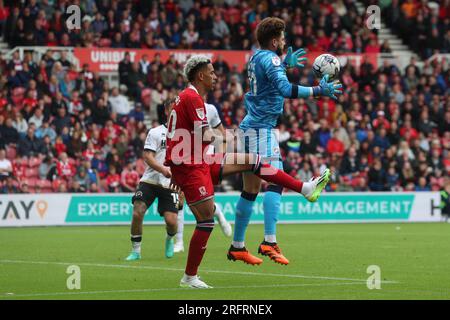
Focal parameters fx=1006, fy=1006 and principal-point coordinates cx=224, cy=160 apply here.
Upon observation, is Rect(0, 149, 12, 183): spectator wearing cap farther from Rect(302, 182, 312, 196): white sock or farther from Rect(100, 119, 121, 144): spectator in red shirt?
Rect(302, 182, 312, 196): white sock

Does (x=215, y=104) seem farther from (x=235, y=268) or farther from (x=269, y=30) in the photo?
(x=269, y=30)

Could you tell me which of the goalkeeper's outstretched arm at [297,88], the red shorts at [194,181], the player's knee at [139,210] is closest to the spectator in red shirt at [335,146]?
the player's knee at [139,210]

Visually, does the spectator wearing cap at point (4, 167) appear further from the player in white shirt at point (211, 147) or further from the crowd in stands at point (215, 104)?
the player in white shirt at point (211, 147)

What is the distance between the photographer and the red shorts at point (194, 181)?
10375mm

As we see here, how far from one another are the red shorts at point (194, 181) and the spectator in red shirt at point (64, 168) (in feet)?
48.2

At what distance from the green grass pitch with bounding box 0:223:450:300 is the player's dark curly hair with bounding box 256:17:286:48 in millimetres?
2836

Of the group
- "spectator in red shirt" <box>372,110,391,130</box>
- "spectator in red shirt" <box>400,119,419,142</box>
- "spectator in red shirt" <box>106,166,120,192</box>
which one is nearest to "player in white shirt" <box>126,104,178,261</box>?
"spectator in red shirt" <box>106,166,120,192</box>

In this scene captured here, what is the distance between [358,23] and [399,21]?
2.38 meters

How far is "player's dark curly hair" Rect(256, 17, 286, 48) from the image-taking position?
1219 cm

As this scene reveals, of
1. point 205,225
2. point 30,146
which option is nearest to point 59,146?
point 30,146

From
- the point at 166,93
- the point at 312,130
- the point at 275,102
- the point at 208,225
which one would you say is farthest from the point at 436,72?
the point at 208,225

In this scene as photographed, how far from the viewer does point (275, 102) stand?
12.4m

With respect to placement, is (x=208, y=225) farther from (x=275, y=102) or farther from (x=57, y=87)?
(x=57, y=87)

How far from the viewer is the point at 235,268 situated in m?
13.0
